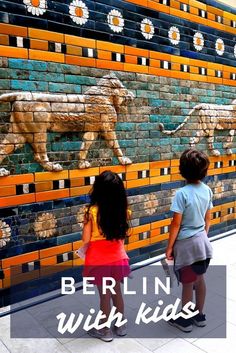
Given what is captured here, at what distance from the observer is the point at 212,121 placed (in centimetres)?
414

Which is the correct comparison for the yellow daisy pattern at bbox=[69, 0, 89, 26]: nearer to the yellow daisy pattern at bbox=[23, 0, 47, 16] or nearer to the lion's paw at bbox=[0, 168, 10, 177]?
the yellow daisy pattern at bbox=[23, 0, 47, 16]

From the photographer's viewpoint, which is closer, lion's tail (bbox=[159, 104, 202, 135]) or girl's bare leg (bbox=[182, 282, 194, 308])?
girl's bare leg (bbox=[182, 282, 194, 308])

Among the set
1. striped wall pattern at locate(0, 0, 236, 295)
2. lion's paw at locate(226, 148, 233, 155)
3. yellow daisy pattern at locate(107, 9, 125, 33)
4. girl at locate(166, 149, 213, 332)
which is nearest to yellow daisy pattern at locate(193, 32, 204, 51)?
striped wall pattern at locate(0, 0, 236, 295)

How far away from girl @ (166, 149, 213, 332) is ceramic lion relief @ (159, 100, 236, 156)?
4.82 ft

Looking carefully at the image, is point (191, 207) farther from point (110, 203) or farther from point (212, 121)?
point (212, 121)

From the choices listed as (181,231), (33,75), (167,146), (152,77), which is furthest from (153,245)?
(33,75)

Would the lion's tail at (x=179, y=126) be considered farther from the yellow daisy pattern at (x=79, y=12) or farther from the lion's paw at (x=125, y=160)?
the yellow daisy pattern at (x=79, y=12)

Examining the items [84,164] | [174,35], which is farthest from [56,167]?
[174,35]

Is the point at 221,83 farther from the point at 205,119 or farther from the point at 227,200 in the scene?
the point at 227,200

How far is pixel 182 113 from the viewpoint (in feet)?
12.4

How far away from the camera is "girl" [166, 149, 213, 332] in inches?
86.3

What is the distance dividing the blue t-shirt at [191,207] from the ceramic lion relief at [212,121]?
1483 millimetres

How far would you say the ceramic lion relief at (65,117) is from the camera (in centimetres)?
255

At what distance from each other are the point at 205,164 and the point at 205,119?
1988 millimetres
